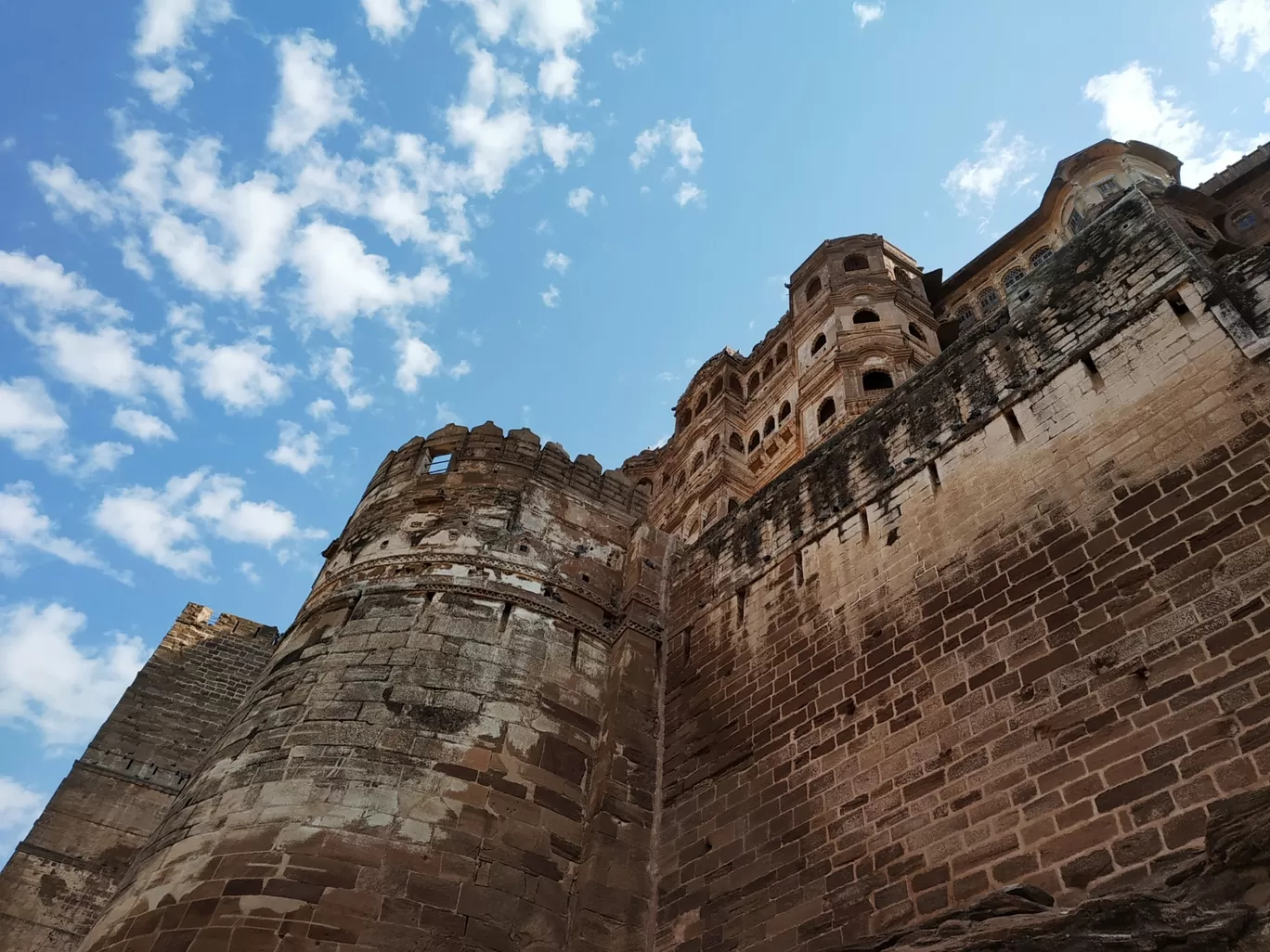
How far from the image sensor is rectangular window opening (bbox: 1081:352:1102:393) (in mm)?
7997

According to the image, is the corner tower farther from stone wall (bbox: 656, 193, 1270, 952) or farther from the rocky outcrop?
the rocky outcrop

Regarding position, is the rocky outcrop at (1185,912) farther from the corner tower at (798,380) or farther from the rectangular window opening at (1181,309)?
the corner tower at (798,380)

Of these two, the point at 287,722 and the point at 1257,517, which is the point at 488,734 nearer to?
the point at 287,722

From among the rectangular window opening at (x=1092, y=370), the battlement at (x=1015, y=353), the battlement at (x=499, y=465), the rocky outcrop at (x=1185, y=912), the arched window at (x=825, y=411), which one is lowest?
the rocky outcrop at (x=1185, y=912)

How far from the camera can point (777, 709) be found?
899 cm

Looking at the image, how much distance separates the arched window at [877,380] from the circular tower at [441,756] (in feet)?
45.7

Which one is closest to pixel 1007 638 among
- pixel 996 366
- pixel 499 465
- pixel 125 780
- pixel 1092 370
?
pixel 1092 370

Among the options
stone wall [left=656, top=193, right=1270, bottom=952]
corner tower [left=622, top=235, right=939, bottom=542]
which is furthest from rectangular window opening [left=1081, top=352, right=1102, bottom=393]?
corner tower [left=622, top=235, right=939, bottom=542]

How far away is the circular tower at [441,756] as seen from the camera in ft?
25.1

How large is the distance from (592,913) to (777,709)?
2446 mm

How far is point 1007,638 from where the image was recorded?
23.4ft

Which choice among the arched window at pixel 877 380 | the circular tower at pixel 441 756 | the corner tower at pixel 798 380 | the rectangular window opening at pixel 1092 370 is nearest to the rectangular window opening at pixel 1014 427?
the rectangular window opening at pixel 1092 370

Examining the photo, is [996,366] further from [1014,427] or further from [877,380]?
[877,380]

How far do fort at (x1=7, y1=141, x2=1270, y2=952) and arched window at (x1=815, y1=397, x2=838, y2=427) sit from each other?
12601 mm
